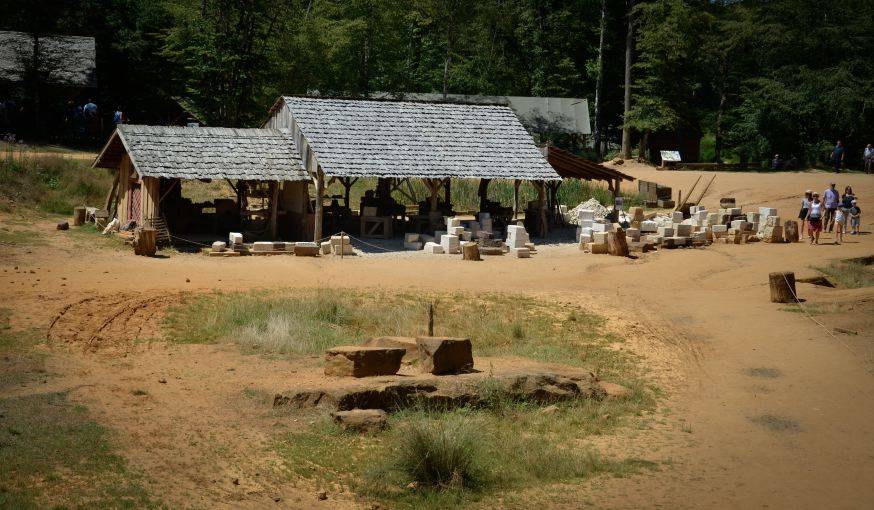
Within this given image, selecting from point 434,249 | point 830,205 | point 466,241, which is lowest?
point 434,249

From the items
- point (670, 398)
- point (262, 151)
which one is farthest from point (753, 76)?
point (670, 398)

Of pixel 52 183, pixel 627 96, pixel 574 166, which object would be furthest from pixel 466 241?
pixel 627 96

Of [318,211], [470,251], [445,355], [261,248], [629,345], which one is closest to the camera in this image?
[445,355]

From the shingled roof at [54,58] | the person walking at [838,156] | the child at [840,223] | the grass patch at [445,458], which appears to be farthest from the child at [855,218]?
the shingled roof at [54,58]

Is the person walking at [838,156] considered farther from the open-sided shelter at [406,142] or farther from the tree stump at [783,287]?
the tree stump at [783,287]

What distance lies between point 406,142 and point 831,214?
45.3ft

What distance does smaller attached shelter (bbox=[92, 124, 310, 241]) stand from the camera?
86.2 feet

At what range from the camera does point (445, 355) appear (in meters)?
14.0

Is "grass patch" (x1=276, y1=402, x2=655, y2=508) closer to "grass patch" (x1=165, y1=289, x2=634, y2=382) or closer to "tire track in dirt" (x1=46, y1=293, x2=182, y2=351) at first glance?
"grass patch" (x1=165, y1=289, x2=634, y2=382)

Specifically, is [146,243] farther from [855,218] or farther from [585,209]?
[855,218]

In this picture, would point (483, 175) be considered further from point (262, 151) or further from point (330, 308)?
point (330, 308)

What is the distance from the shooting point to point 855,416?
13953 mm

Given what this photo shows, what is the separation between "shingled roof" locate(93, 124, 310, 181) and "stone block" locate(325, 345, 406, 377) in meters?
13.6

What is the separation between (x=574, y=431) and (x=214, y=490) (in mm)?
4793
